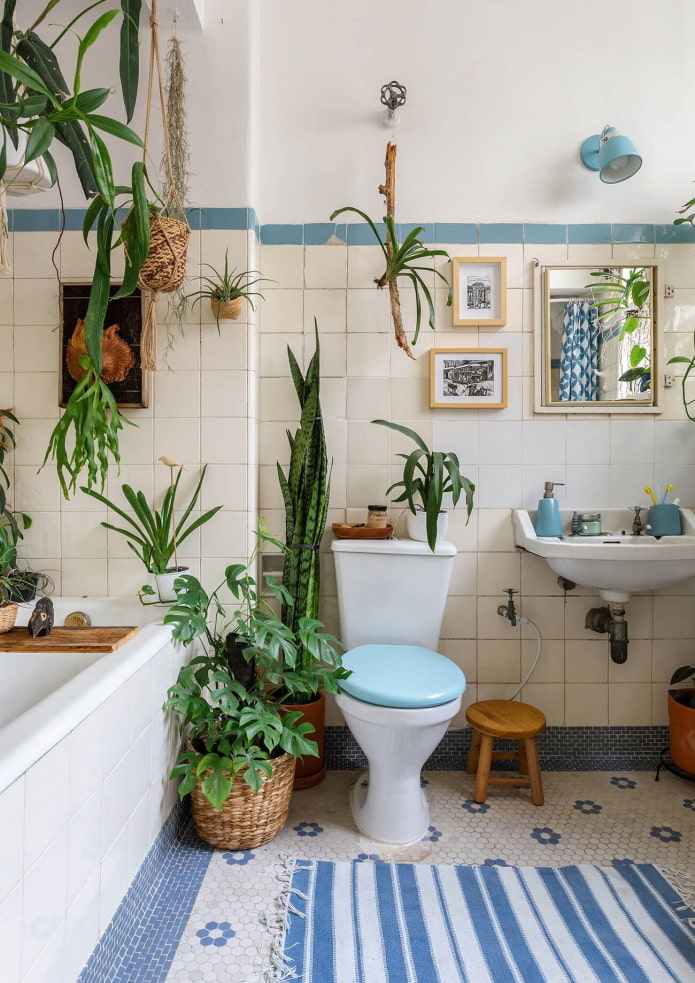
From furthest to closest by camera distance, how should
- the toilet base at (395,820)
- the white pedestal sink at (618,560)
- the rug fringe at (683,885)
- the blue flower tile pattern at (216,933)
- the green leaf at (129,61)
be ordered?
the white pedestal sink at (618,560) < the toilet base at (395,820) < the rug fringe at (683,885) < the blue flower tile pattern at (216,933) < the green leaf at (129,61)

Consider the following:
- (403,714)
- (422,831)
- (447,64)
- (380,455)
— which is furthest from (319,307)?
(422,831)

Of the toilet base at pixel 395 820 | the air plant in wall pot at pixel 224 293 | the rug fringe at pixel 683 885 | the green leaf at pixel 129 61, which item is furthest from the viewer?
the air plant in wall pot at pixel 224 293

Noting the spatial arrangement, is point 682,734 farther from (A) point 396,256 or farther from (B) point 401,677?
(A) point 396,256

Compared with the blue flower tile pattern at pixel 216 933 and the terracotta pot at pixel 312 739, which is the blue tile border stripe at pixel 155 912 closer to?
the blue flower tile pattern at pixel 216 933

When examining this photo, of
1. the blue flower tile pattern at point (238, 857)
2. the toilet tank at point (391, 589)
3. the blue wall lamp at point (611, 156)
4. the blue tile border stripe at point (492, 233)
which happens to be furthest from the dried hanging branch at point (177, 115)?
the blue flower tile pattern at point (238, 857)

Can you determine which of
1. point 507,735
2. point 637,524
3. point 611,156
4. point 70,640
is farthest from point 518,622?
point 611,156

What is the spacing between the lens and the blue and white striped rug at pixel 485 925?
1.31 m

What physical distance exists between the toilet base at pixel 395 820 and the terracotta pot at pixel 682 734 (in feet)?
3.07

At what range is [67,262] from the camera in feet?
6.68

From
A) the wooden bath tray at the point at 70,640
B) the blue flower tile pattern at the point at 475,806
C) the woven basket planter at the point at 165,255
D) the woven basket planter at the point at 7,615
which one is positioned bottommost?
the blue flower tile pattern at the point at 475,806

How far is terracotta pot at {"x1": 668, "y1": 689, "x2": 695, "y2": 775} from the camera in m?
2.04

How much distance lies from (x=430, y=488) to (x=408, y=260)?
2.42 feet

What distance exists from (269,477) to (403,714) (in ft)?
3.17

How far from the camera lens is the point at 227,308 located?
1.99 metres
